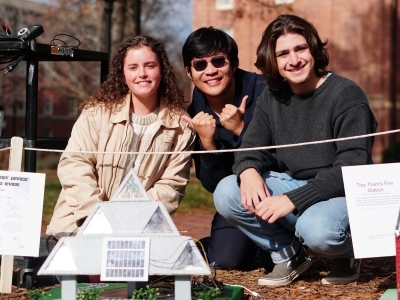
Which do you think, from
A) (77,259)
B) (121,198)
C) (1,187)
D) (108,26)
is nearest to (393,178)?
(121,198)

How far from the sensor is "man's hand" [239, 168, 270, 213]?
3848 millimetres

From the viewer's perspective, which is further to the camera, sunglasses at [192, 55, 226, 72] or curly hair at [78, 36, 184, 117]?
sunglasses at [192, 55, 226, 72]

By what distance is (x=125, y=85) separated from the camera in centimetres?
443

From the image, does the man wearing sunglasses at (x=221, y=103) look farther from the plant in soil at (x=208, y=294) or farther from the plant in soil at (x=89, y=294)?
the plant in soil at (x=89, y=294)

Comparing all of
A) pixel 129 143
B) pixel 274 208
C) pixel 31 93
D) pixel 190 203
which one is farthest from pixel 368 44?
pixel 274 208

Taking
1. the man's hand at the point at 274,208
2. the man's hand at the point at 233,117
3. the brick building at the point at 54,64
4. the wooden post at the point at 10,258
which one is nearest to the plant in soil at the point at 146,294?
the man's hand at the point at 274,208

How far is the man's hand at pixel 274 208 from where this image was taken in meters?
3.74

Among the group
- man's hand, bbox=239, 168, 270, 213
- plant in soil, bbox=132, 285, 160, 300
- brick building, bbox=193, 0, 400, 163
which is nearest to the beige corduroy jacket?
man's hand, bbox=239, 168, 270, 213

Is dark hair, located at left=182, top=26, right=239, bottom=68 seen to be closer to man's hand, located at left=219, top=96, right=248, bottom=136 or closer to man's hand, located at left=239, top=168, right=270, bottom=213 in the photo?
man's hand, located at left=219, top=96, right=248, bottom=136

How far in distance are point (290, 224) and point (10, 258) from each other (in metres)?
1.67

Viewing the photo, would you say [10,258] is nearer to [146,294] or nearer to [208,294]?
[146,294]

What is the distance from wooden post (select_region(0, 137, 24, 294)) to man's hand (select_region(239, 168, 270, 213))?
1.33 metres

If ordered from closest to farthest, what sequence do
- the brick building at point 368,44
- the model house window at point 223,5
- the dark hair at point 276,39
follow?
the dark hair at point 276,39, the brick building at point 368,44, the model house window at point 223,5

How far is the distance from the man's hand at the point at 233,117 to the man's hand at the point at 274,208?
34.5 inches
